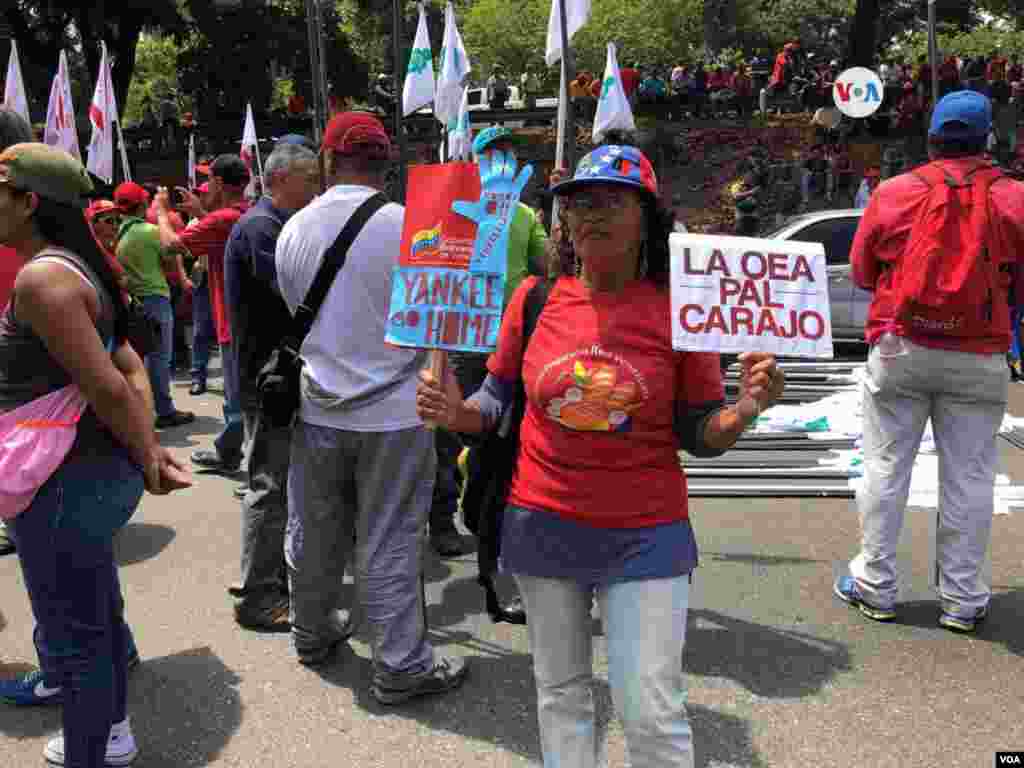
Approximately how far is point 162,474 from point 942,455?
2.85 metres

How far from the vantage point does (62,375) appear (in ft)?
9.10

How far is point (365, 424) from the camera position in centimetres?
346

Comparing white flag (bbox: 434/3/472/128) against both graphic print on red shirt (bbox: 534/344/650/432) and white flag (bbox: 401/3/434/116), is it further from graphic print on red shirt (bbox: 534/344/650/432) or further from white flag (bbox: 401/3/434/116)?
graphic print on red shirt (bbox: 534/344/650/432)

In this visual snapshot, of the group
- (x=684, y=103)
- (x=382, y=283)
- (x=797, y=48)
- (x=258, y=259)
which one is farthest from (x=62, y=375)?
(x=797, y=48)

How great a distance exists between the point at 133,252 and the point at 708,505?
200 inches

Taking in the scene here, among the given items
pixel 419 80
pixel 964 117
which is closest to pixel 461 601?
pixel 964 117

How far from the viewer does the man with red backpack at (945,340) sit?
376 cm

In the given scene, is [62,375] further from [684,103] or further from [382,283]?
[684,103]

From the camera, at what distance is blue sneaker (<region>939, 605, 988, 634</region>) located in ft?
13.0

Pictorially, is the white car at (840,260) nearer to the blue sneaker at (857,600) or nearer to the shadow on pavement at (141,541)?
the blue sneaker at (857,600)

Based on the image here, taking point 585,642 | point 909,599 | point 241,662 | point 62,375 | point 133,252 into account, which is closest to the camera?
point 585,642

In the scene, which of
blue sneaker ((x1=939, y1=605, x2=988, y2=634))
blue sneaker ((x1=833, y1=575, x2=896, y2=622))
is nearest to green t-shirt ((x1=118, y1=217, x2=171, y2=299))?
blue sneaker ((x1=833, y1=575, x2=896, y2=622))

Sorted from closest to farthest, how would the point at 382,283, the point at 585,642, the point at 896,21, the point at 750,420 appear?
the point at 750,420 → the point at 585,642 → the point at 382,283 → the point at 896,21

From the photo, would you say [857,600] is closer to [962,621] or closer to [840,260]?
[962,621]
